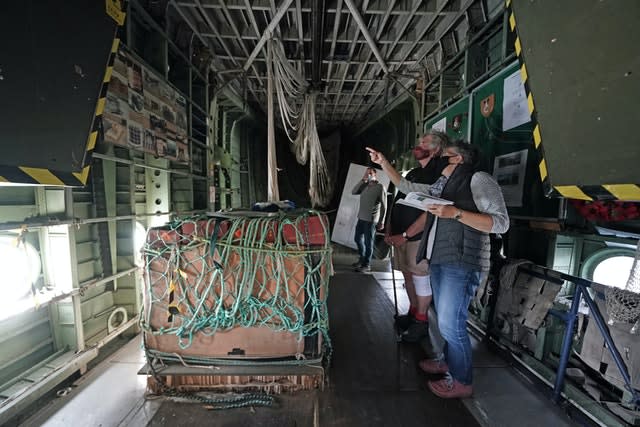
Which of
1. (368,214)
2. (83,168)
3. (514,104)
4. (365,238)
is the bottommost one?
(365,238)

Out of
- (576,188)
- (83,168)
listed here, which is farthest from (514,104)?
(83,168)

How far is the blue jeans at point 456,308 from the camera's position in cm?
138

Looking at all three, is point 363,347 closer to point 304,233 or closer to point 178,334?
point 304,233

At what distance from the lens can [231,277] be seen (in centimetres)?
152

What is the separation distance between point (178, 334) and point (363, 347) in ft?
4.42

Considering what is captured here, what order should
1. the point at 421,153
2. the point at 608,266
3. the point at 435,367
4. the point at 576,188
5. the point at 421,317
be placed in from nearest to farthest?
the point at 576,188, the point at 435,367, the point at 421,153, the point at 608,266, the point at 421,317

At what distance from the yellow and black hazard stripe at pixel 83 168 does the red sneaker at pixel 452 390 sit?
2478 millimetres

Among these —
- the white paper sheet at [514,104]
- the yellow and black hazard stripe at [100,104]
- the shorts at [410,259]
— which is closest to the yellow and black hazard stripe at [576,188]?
the white paper sheet at [514,104]

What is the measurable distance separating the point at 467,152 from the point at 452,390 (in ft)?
4.65

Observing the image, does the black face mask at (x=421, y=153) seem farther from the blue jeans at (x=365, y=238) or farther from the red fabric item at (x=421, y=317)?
the blue jeans at (x=365, y=238)

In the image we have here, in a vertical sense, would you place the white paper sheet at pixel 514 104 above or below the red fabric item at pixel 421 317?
above

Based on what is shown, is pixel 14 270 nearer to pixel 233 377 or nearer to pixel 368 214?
pixel 233 377

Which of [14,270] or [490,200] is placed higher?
[490,200]

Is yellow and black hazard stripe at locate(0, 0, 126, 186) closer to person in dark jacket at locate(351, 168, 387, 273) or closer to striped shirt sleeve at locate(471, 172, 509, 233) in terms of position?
striped shirt sleeve at locate(471, 172, 509, 233)
